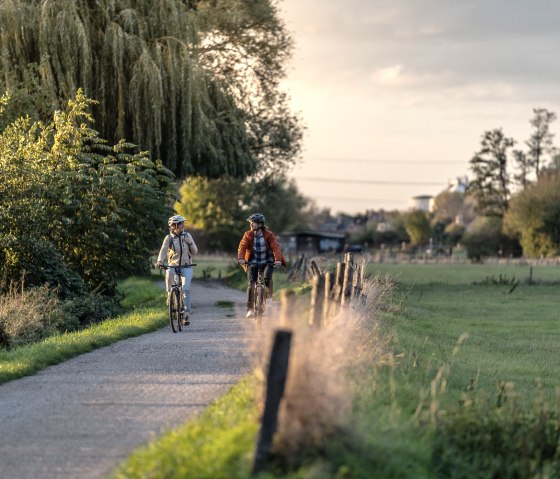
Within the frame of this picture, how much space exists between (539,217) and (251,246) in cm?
6957

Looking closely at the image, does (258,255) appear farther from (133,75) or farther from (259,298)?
(133,75)

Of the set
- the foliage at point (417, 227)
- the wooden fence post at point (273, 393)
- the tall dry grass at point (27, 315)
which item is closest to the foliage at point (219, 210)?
the foliage at point (417, 227)

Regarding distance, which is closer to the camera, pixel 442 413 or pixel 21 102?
pixel 442 413

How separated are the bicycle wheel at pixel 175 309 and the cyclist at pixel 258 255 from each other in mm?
1257

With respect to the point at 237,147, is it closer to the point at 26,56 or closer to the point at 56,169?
the point at 26,56

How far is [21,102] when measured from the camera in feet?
97.6

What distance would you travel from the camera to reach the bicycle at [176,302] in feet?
60.8

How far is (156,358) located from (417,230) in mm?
118213

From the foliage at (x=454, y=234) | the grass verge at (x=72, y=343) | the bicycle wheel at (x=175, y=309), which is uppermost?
the foliage at (x=454, y=234)

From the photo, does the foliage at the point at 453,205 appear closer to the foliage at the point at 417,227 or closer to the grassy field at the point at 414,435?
the foliage at the point at 417,227

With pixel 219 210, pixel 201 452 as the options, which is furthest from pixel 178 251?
pixel 219 210

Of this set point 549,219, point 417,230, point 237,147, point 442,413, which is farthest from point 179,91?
point 417,230

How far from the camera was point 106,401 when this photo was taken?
36.1ft

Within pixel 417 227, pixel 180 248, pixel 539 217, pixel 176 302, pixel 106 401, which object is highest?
pixel 539 217
